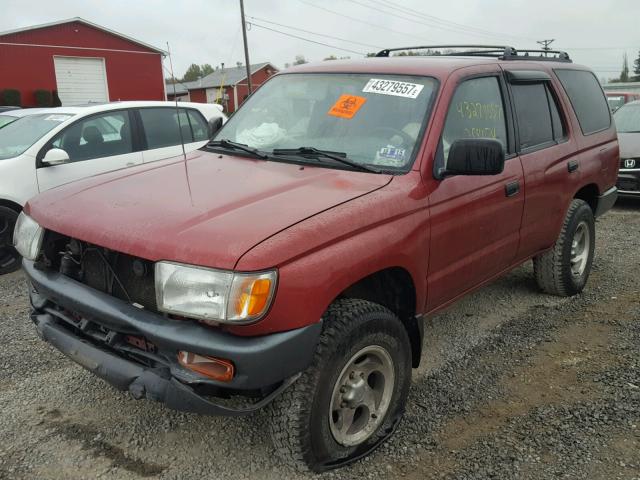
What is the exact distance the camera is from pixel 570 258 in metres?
4.60

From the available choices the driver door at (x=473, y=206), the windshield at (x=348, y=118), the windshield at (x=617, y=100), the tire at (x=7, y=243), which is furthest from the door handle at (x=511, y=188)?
the windshield at (x=617, y=100)

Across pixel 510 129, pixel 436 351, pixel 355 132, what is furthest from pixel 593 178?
pixel 355 132

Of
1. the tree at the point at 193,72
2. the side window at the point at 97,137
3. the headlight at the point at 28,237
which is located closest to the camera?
the headlight at the point at 28,237

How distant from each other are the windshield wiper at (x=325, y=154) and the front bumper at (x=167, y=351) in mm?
1022

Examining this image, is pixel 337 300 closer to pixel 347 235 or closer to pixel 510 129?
pixel 347 235

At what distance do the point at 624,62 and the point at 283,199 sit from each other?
10045cm

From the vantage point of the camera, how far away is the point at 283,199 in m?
2.54

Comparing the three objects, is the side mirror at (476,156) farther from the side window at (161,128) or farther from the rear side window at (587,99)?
the side window at (161,128)

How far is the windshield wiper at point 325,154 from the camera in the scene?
2928mm

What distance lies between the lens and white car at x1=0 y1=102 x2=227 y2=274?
5.54 metres

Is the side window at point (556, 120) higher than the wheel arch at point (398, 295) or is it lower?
higher

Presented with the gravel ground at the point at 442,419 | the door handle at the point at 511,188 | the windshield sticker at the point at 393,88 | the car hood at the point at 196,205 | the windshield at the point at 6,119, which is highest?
the windshield sticker at the point at 393,88

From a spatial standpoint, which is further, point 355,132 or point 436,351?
point 436,351

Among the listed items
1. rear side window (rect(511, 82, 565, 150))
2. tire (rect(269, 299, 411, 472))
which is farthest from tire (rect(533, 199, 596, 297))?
tire (rect(269, 299, 411, 472))
